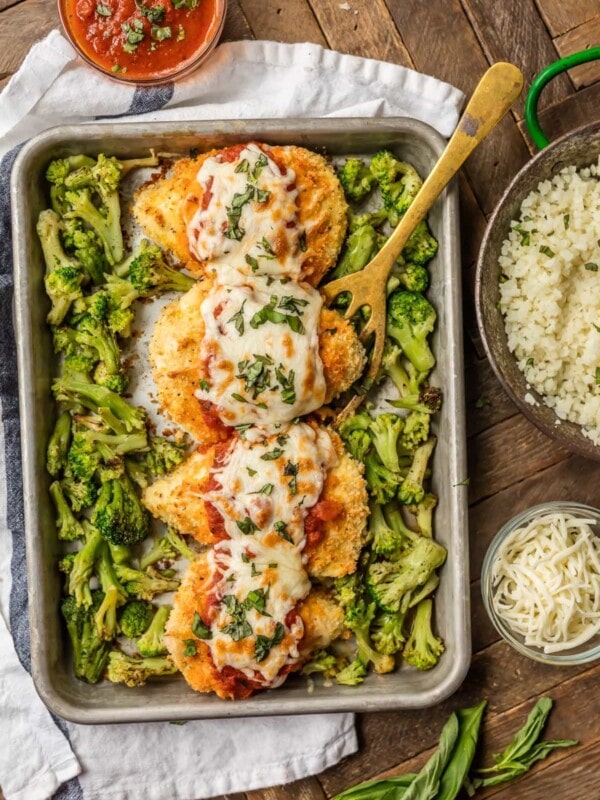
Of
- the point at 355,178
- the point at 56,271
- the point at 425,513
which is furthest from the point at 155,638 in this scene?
the point at 355,178

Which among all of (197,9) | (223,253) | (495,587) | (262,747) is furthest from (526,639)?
(197,9)

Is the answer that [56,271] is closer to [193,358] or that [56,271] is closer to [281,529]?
[193,358]

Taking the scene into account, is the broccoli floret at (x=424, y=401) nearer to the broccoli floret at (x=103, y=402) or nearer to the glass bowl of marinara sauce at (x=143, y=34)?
the broccoli floret at (x=103, y=402)

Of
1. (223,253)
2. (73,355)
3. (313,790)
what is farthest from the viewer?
(313,790)

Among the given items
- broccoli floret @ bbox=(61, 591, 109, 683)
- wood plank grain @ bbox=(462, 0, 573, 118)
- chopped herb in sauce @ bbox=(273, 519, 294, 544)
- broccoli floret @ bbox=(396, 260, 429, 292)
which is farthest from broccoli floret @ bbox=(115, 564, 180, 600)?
wood plank grain @ bbox=(462, 0, 573, 118)

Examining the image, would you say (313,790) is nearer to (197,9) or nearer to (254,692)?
(254,692)

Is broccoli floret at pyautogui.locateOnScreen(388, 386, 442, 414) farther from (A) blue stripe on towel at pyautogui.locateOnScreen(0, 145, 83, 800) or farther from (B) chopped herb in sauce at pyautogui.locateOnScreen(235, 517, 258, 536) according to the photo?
(A) blue stripe on towel at pyautogui.locateOnScreen(0, 145, 83, 800)
